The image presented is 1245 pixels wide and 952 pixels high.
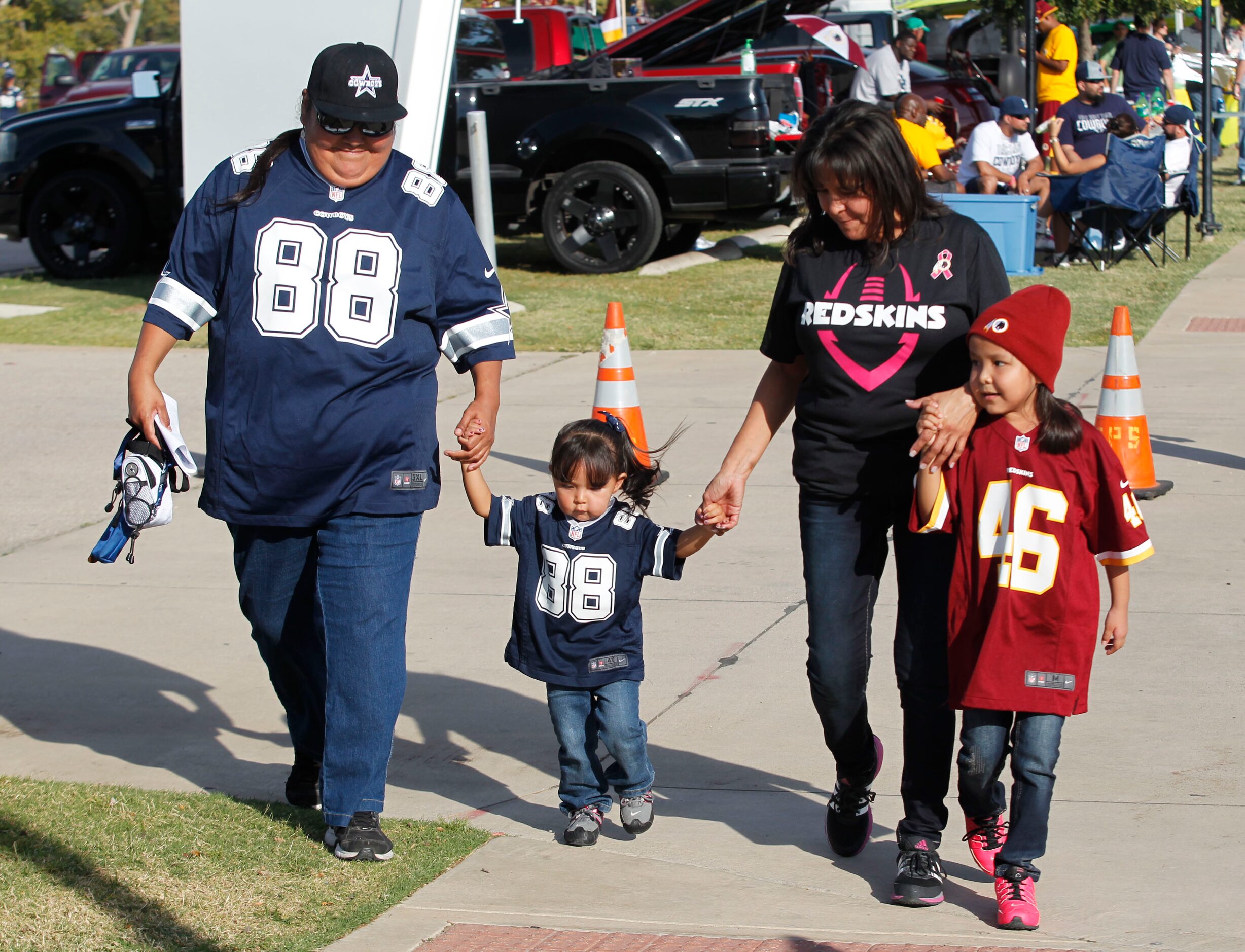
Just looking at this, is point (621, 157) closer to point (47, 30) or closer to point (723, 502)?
point (723, 502)

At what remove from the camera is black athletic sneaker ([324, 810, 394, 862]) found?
3.71m

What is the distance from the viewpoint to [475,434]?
12.1 feet

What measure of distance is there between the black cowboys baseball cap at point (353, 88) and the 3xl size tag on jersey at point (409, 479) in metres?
0.80

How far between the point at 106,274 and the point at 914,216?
12.8 metres

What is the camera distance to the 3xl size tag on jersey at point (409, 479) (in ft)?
12.0

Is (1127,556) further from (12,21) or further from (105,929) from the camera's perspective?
(12,21)

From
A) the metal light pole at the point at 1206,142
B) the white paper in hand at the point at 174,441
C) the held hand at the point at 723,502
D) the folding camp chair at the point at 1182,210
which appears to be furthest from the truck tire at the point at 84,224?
the held hand at the point at 723,502

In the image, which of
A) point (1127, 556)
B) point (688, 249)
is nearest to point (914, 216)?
point (1127, 556)

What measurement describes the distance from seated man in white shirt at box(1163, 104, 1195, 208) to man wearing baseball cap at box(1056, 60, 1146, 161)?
44cm

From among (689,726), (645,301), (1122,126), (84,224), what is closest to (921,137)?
(1122,126)

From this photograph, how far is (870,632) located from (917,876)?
548 millimetres

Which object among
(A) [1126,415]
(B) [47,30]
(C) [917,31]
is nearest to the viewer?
(A) [1126,415]

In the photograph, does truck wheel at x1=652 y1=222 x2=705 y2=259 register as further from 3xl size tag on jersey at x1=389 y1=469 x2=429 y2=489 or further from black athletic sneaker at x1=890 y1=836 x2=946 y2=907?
black athletic sneaker at x1=890 y1=836 x2=946 y2=907

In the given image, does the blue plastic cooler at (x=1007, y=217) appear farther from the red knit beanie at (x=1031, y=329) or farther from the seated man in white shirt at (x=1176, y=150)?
the red knit beanie at (x=1031, y=329)
